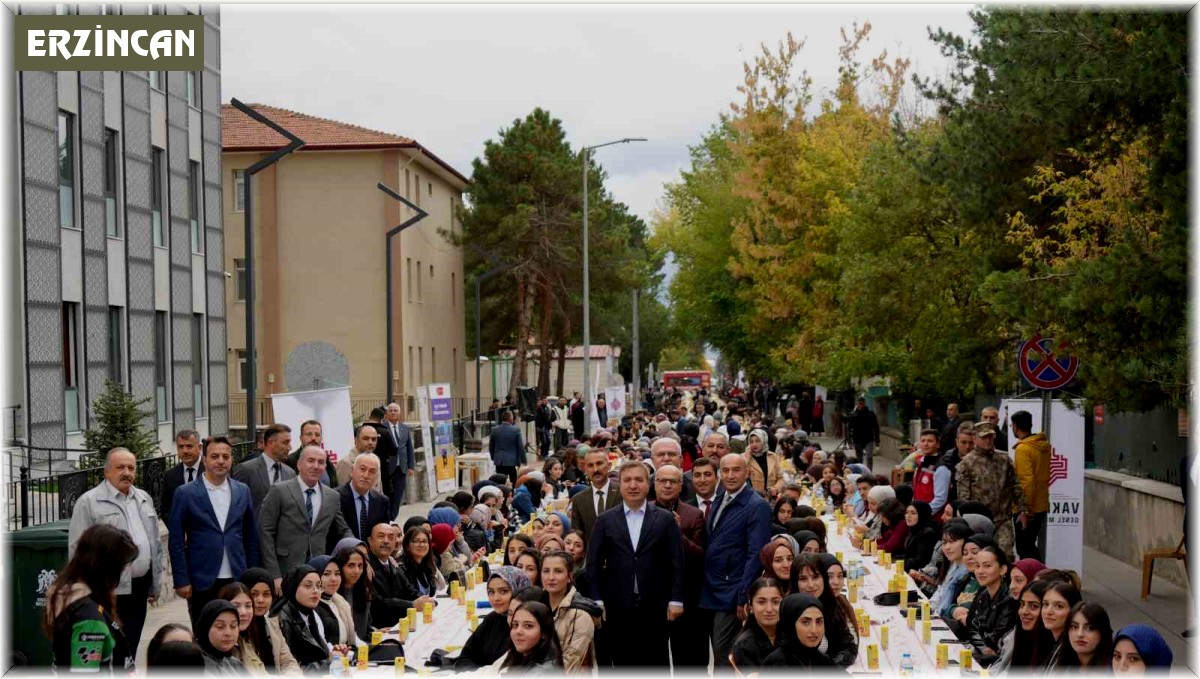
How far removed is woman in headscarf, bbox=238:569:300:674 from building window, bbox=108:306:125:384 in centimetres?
2370

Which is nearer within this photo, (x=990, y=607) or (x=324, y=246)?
(x=990, y=607)

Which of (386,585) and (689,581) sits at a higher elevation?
(689,581)

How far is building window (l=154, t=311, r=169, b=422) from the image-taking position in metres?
34.7

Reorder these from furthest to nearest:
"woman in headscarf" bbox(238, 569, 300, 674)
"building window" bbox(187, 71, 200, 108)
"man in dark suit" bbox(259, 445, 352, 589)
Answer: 1. "building window" bbox(187, 71, 200, 108)
2. "man in dark suit" bbox(259, 445, 352, 589)
3. "woman in headscarf" bbox(238, 569, 300, 674)

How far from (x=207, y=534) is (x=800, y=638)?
430cm

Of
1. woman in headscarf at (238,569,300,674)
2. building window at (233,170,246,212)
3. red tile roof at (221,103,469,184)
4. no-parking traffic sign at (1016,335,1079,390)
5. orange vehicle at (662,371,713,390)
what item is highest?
red tile roof at (221,103,469,184)

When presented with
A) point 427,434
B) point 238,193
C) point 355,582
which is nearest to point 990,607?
point 355,582

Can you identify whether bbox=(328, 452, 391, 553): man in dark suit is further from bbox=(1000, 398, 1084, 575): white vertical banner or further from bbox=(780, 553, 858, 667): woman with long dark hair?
bbox=(1000, 398, 1084, 575): white vertical banner

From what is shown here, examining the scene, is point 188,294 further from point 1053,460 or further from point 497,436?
point 1053,460

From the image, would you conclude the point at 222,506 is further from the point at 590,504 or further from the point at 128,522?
the point at 590,504

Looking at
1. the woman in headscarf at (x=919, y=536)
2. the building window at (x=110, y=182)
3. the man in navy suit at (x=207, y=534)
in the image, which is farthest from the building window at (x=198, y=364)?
the man in navy suit at (x=207, y=534)

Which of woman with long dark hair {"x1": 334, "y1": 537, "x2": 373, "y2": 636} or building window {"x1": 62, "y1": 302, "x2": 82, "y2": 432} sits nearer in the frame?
woman with long dark hair {"x1": 334, "y1": 537, "x2": 373, "y2": 636}

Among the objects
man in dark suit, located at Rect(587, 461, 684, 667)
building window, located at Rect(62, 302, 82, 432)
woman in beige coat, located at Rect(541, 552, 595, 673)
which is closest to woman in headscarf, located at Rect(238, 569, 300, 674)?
woman in beige coat, located at Rect(541, 552, 595, 673)

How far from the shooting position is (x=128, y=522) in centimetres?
1009
